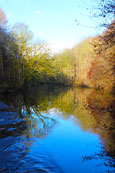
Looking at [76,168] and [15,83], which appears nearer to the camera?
[76,168]

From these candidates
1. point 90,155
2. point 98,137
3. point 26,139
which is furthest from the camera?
point 98,137

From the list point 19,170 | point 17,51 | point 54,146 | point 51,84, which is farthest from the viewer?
point 51,84

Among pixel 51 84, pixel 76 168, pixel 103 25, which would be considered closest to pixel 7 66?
pixel 103 25

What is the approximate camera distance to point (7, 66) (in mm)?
27297

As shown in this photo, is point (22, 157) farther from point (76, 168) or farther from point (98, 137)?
point (98, 137)

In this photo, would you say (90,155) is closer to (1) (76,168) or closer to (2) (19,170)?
(1) (76,168)

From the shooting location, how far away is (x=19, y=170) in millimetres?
3975

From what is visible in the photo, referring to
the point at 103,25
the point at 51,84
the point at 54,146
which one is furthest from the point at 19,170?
the point at 51,84

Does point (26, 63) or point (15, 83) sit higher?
point (26, 63)

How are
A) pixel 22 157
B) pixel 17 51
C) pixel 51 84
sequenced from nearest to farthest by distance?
pixel 22 157 → pixel 17 51 → pixel 51 84

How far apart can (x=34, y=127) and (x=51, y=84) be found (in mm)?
50872

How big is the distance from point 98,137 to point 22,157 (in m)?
3.33

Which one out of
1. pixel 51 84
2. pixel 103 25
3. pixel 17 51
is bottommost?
pixel 51 84

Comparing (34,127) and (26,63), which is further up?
(26,63)
